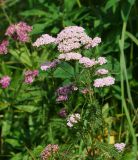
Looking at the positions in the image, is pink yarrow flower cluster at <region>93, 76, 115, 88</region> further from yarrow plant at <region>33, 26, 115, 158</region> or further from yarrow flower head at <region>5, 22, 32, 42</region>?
yarrow flower head at <region>5, 22, 32, 42</region>

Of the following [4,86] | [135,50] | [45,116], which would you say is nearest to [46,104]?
[45,116]

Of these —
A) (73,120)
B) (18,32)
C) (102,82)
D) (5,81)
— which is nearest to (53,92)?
Answer: (5,81)

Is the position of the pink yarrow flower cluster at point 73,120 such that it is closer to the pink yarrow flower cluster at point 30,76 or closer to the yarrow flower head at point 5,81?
the pink yarrow flower cluster at point 30,76

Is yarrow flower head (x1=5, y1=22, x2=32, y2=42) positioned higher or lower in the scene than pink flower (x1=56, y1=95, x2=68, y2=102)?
higher

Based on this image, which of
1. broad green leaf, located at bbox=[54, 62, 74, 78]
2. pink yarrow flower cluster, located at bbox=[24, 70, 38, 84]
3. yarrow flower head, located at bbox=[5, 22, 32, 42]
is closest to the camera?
broad green leaf, located at bbox=[54, 62, 74, 78]

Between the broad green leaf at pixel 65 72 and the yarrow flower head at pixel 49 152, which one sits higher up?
the broad green leaf at pixel 65 72

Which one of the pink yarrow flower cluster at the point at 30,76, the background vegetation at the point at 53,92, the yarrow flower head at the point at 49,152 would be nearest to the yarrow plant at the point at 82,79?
the yarrow flower head at the point at 49,152

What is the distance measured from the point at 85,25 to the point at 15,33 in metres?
0.55

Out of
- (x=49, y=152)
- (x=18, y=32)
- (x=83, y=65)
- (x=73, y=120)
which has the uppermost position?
(x=18, y=32)

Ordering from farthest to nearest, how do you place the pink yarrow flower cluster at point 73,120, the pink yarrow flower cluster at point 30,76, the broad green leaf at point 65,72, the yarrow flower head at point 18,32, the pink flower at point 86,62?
the yarrow flower head at point 18,32
the pink yarrow flower cluster at point 30,76
the broad green leaf at point 65,72
the pink yarrow flower cluster at point 73,120
the pink flower at point 86,62

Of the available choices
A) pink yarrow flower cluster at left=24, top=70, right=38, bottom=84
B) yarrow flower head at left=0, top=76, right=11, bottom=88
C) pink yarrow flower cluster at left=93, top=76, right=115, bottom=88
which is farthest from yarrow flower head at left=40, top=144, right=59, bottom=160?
yarrow flower head at left=0, top=76, right=11, bottom=88

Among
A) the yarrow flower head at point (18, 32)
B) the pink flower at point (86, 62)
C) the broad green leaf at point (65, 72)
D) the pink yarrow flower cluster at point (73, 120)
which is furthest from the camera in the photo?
the yarrow flower head at point (18, 32)

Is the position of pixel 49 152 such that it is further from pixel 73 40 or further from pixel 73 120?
pixel 73 40

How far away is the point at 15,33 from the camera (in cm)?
370
